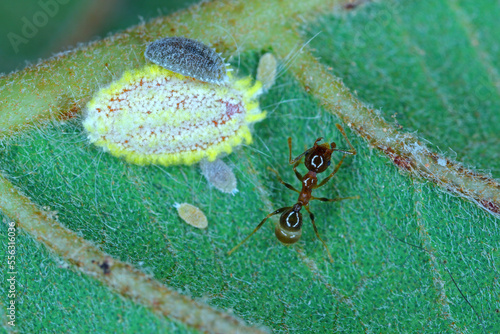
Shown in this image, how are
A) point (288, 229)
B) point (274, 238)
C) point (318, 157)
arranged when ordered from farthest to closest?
point (318, 157) < point (274, 238) < point (288, 229)

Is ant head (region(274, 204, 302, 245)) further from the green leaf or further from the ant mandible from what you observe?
the green leaf

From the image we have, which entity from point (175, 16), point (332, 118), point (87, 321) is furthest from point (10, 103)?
point (332, 118)

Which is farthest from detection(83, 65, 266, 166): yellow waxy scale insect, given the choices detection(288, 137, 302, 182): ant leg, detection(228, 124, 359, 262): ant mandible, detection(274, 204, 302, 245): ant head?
detection(274, 204, 302, 245): ant head

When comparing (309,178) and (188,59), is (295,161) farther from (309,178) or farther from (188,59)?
(188,59)

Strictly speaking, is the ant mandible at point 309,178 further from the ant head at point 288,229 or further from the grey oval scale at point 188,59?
the grey oval scale at point 188,59

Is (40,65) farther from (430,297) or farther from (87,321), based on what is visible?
(430,297)

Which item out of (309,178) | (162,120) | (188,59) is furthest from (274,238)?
(188,59)
